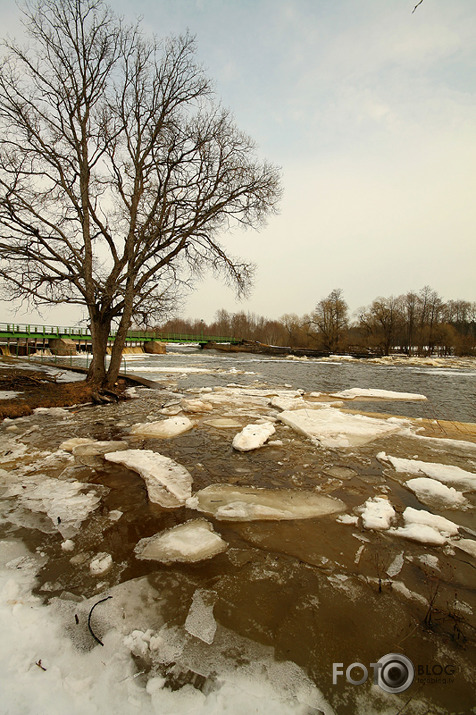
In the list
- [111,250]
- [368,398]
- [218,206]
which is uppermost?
[218,206]

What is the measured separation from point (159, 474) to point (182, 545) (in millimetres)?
1501

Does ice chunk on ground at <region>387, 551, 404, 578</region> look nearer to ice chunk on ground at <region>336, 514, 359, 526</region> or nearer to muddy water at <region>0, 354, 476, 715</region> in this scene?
muddy water at <region>0, 354, 476, 715</region>

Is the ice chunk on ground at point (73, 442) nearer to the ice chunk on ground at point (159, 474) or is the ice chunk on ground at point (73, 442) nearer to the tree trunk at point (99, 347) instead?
the ice chunk on ground at point (159, 474)

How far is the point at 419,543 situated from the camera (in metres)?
2.69

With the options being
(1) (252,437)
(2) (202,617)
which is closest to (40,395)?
(1) (252,437)

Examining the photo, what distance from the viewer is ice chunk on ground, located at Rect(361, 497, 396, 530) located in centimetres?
293

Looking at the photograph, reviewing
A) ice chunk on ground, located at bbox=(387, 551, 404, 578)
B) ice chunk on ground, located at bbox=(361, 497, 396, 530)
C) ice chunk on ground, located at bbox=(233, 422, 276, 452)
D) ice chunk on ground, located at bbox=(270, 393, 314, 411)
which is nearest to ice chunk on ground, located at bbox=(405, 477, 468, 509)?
ice chunk on ground, located at bbox=(361, 497, 396, 530)

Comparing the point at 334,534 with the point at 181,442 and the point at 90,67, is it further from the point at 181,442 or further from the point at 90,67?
the point at 90,67

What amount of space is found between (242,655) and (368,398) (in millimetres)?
10720

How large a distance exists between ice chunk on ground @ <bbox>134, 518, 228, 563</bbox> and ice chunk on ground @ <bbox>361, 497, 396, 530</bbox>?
1.46 m

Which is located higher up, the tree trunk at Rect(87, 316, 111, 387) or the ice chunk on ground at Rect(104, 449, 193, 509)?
the tree trunk at Rect(87, 316, 111, 387)

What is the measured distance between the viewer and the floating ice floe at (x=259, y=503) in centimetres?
309

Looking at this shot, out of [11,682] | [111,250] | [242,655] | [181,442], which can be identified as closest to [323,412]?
[181,442]

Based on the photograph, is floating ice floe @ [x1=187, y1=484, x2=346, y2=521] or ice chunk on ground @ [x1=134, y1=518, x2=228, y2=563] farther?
floating ice floe @ [x1=187, y1=484, x2=346, y2=521]
